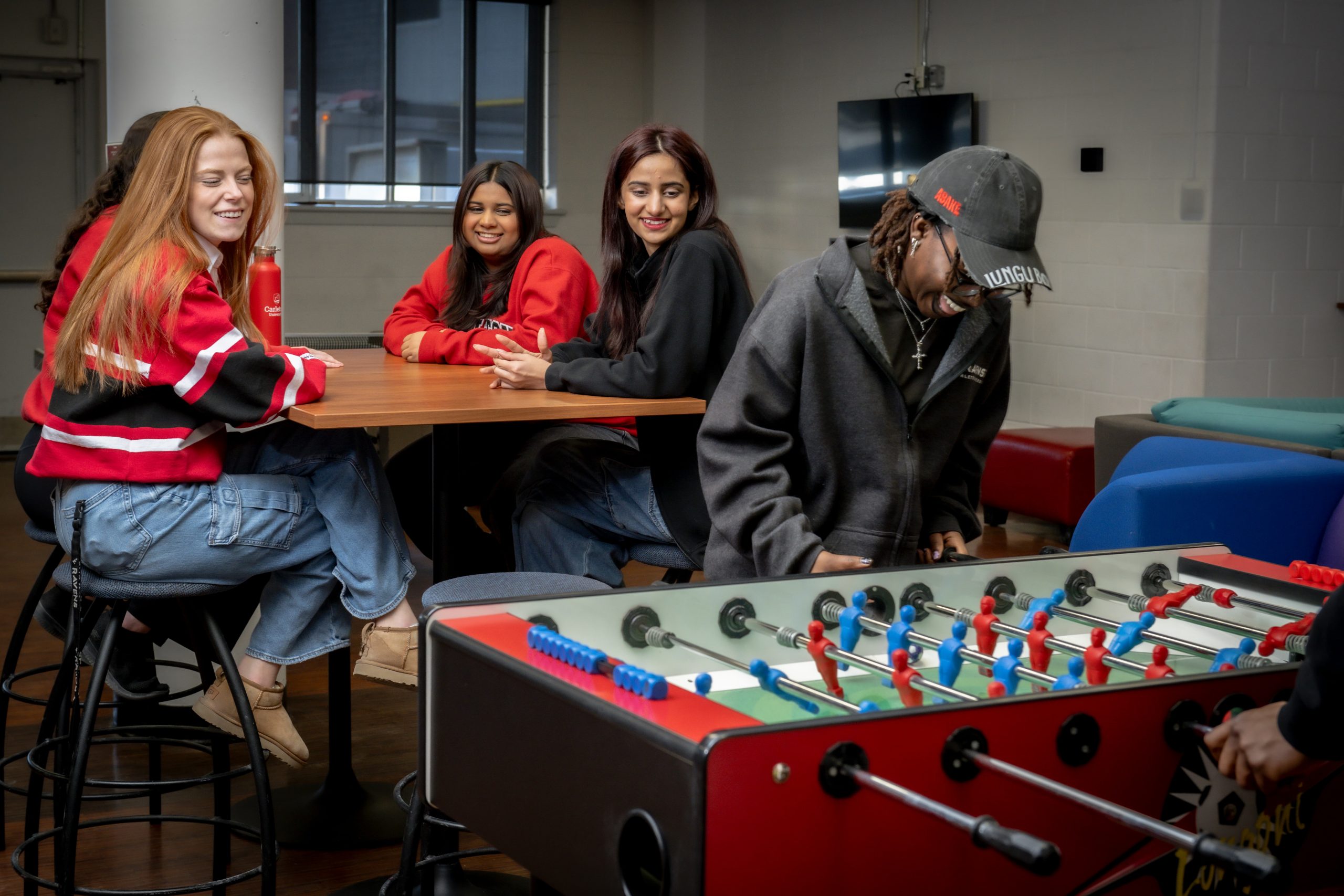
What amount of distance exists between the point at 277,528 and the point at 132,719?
1.24 metres

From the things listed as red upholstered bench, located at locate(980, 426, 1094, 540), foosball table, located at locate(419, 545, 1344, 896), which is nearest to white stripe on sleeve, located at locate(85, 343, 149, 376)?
foosball table, located at locate(419, 545, 1344, 896)

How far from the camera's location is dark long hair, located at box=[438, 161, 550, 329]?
325cm

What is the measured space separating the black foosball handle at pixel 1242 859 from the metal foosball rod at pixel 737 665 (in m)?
0.33

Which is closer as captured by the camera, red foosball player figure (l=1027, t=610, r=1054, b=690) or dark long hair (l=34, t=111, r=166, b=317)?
red foosball player figure (l=1027, t=610, r=1054, b=690)

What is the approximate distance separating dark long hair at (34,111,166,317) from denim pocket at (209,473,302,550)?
54cm

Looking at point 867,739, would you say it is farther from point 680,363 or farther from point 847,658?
point 680,363

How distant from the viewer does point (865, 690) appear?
1.53m

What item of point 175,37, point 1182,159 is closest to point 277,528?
point 175,37

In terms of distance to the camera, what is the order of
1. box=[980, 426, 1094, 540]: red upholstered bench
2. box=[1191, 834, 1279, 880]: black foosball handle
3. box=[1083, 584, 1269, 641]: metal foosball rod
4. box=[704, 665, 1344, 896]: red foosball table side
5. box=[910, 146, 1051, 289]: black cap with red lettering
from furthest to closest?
box=[980, 426, 1094, 540]: red upholstered bench, box=[910, 146, 1051, 289]: black cap with red lettering, box=[1083, 584, 1269, 641]: metal foosball rod, box=[704, 665, 1344, 896]: red foosball table side, box=[1191, 834, 1279, 880]: black foosball handle

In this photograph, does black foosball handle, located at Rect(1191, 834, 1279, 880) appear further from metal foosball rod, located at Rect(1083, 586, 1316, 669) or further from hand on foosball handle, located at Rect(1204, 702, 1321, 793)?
metal foosball rod, located at Rect(1083, 586, 1316, 669)

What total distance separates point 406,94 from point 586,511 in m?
6.12

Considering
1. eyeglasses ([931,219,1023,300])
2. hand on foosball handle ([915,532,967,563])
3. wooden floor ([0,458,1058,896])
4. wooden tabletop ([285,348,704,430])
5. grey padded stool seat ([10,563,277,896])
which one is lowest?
wooden floor ([0,458,1058,896])

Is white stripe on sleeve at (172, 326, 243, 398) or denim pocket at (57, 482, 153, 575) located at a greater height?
white stripe on sleeve at (172, 326, 243, 398)

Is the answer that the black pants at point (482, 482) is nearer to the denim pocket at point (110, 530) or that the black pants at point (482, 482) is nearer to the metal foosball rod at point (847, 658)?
the denim pocket at point (110, 530)
